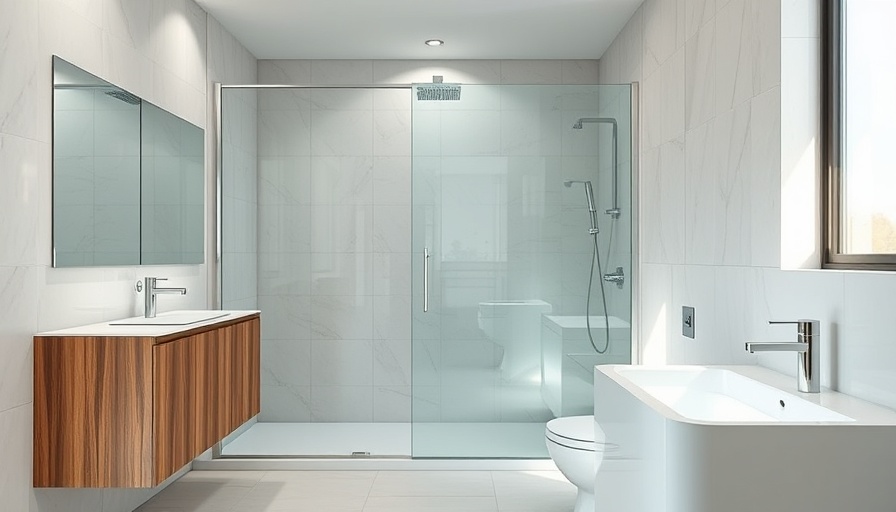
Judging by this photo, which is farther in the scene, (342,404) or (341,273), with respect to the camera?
(342,404)

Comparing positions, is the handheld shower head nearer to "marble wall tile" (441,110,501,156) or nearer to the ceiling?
"marble wall tile" (441,110,501,156)

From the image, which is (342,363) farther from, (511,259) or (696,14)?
(696,14)

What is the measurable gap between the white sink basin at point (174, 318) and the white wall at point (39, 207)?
0.09 m

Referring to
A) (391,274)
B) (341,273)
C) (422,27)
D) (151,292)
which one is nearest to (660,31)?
(422,27)

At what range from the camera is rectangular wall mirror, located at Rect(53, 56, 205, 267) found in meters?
2.72

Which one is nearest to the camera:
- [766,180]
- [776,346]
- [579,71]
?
[776,346]

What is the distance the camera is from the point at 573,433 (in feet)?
10.1

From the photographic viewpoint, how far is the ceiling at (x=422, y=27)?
13.1ft

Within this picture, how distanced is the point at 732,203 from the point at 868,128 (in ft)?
2.05

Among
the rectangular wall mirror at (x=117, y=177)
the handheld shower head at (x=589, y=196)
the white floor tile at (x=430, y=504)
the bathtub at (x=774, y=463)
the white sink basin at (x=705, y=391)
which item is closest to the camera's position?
the bathtub at (x=774, y=463)

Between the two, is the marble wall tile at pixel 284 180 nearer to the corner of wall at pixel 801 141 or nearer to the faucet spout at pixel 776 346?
the corner of wall at pixel 801 141

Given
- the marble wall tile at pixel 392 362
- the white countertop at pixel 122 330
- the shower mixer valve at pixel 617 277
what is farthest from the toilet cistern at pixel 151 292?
the shower mixer valve at pixel 617 277

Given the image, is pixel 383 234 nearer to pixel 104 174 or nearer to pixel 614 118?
pixel 614 118

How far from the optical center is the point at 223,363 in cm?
328
